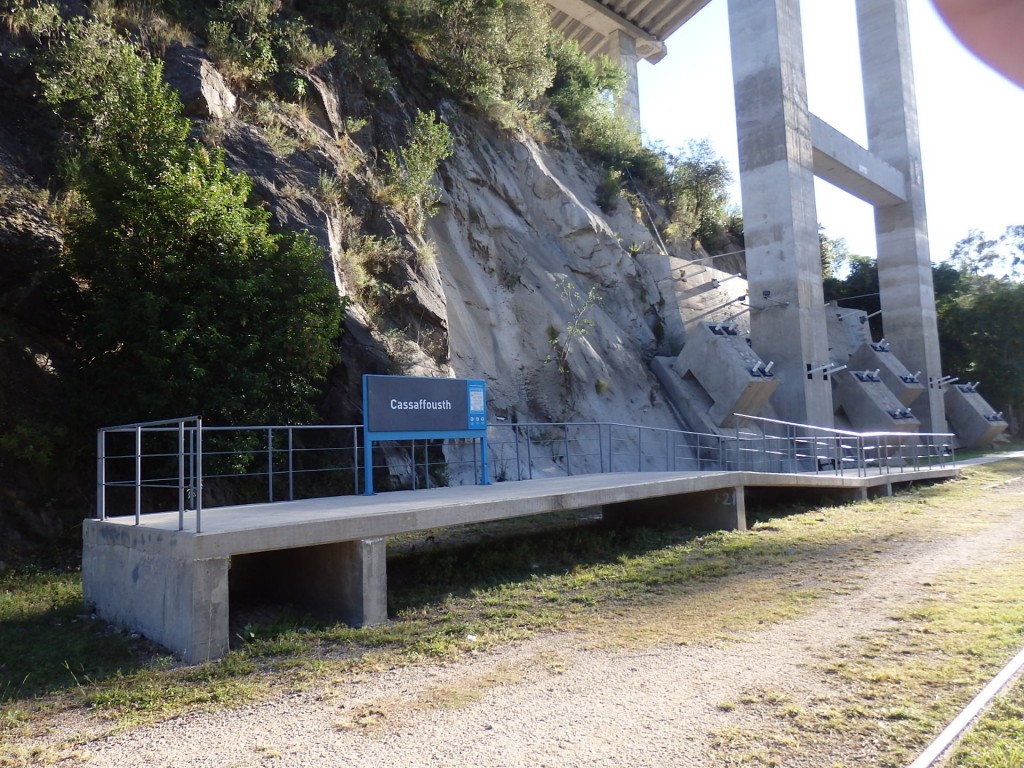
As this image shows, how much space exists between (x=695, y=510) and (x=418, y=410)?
5.04 m

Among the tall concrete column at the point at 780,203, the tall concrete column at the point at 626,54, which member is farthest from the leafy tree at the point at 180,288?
the tall concrete column at the point at 626,54

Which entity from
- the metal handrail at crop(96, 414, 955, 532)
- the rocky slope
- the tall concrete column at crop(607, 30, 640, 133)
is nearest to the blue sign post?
the metal handrail at crop(96, 414, 955, 532)

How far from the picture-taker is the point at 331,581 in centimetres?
691

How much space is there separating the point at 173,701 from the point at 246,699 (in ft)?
1.58

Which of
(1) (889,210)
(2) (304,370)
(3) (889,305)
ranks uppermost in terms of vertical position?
(1) (889,210)

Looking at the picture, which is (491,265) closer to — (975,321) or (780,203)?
(780,203)

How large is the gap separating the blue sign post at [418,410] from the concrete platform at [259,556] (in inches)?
36.1

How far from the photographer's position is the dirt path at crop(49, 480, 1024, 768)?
12.8 ft

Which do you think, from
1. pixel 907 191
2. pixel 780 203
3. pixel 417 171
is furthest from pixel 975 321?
pixel 417 171

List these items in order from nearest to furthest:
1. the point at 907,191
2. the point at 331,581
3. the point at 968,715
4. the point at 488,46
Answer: the point at 968,715 → the point at 331,581 → the point at 488,46 → the point at 907,191

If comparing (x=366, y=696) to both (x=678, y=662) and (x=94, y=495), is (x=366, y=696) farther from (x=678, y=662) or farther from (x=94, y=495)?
(x=94, y=495)

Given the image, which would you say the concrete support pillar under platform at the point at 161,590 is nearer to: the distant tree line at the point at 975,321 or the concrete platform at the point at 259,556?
the concrete platform at the point at 259,556

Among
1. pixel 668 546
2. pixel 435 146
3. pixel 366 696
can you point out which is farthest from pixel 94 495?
pixel 435 146

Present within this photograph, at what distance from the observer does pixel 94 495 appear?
33.0 ft
